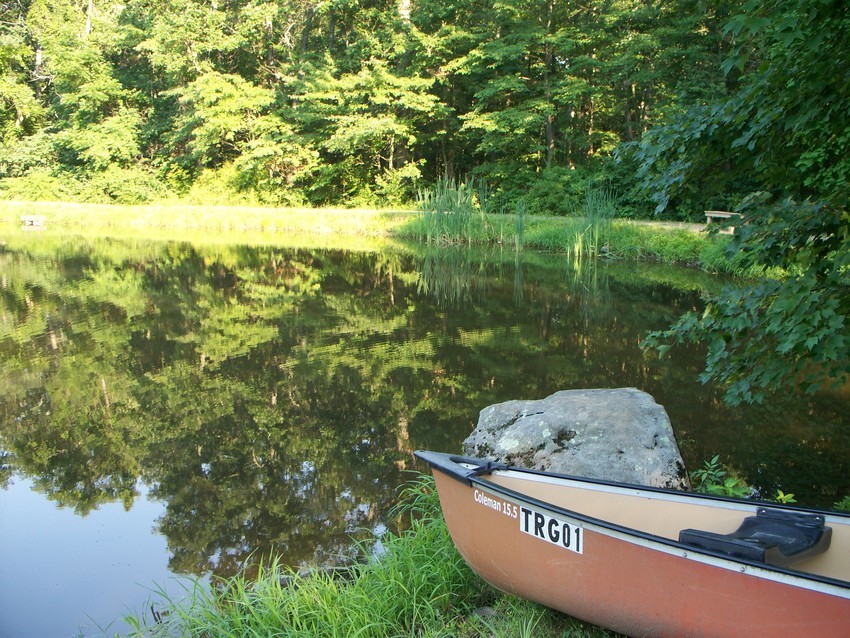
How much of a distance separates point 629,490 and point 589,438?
4.55 ft

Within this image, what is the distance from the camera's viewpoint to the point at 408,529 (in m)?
4.47

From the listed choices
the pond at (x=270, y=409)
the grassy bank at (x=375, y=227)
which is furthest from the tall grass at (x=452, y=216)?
the pond at (x=270, y=409)

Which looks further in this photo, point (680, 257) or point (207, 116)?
point (207, 116)

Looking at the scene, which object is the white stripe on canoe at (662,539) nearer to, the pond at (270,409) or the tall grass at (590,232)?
the pond at (270,409)

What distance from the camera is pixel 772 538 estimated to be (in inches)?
106

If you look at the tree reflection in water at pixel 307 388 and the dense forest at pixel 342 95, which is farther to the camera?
the dense forest at pixel 342 95

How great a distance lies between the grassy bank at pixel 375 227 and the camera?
52.0 feet

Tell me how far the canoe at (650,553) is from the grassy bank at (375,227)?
6495 mm

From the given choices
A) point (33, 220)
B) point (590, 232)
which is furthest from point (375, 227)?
point (33, 220)

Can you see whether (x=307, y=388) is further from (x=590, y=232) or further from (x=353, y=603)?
(x=590, y=232)

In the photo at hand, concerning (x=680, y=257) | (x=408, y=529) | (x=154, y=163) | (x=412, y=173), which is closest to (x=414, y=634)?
(x=408, y=529)

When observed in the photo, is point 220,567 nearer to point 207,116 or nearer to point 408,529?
point 408,529

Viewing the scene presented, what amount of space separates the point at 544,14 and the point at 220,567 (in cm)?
2285

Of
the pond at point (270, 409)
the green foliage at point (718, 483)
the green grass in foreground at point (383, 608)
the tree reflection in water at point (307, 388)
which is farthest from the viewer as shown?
→ the tree reflection in water at point (307, 388)
